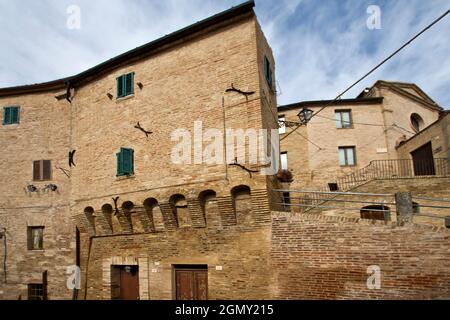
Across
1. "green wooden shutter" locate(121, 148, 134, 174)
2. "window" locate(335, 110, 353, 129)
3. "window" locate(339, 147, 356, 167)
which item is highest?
"window" locate(335, 110, 353, 129)

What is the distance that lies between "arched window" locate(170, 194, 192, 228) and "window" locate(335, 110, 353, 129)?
1556 centimetres

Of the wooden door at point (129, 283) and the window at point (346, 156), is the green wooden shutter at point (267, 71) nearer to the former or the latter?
the wooden door at point (129, 283)

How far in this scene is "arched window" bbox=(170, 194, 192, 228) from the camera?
11.0 m

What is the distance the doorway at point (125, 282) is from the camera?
1209 cm

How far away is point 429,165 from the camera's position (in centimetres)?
1894

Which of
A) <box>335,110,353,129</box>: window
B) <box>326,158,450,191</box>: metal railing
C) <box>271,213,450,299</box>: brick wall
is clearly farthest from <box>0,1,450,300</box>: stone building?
<box>335,110,353,129</box>: window

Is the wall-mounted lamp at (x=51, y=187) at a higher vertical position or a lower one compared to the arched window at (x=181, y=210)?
higher

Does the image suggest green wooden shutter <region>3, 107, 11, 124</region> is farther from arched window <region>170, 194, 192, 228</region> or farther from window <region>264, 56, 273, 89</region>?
window <region>264, 56, 273, 89</region>

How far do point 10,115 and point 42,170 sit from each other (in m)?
3.55

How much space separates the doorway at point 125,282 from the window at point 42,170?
5.85 metres

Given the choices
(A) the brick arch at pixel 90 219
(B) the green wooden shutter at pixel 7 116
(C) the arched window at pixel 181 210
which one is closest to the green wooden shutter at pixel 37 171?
(B) the green wooden shutter at pixel 7 116

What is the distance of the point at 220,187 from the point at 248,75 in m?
3.71

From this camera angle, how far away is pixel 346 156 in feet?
74.0
